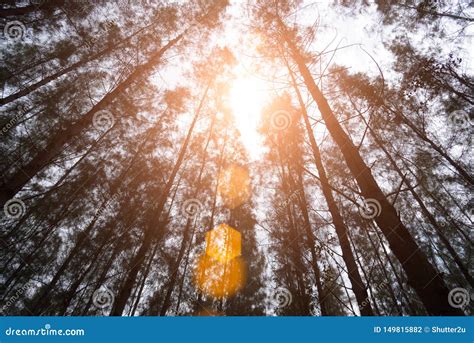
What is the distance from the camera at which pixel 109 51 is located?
8000mm

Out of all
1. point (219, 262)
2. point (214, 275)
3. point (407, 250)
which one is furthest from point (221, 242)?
point (407, 250)

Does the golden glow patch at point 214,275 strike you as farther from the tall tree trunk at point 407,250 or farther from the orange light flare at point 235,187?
the tall tree trunk at point 407,250

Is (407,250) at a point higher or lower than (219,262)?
lower

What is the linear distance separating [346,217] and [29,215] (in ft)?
48.6

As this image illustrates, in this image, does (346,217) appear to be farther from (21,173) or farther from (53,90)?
(53,90)

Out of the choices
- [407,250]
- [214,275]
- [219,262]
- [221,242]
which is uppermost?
[221,242]

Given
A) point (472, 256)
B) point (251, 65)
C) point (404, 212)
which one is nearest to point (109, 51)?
point (251, 65)

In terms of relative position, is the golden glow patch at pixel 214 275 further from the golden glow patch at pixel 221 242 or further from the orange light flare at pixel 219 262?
the golden glow patch at pixel 221 242

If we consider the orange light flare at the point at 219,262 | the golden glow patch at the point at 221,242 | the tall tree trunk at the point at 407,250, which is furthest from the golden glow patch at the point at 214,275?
the tall tree trunk at the point at 407,250

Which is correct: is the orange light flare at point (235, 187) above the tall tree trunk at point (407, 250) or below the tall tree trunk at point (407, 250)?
above

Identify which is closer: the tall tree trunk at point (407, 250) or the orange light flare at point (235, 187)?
the tall tree trunk at point (407, 250)

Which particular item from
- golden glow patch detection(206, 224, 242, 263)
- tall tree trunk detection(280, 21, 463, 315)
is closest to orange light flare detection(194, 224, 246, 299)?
golden glow patch detection(206, 224, 242, 263)

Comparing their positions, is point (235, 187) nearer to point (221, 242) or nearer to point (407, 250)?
point (221, 242)

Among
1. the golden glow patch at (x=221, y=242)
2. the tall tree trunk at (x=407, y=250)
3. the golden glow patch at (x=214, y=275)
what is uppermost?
the golden glow patch at (x=221, y=242)
